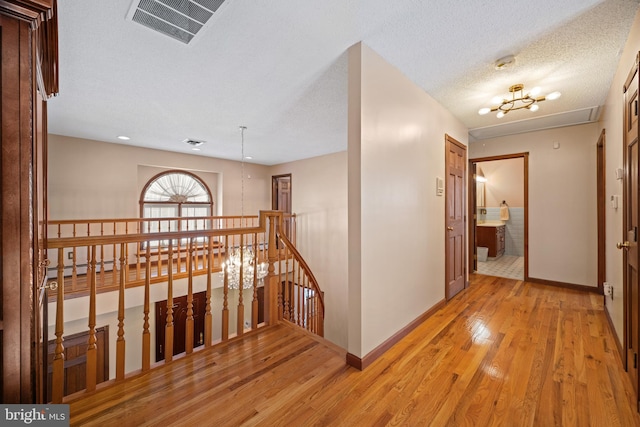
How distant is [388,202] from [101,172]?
210 inches

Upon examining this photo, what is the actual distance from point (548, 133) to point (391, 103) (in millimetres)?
3447

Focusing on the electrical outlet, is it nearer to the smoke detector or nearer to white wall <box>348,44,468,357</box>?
white wall <box>348,44,468,357</box>

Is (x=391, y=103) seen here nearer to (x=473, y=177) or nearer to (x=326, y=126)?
(x=326, y=126)

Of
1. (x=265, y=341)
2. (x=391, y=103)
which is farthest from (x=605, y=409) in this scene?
(x=391, y=103)

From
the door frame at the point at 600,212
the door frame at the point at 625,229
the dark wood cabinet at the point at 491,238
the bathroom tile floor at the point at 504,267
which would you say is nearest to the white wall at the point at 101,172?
the bathroom tile floor at the point at 504,267

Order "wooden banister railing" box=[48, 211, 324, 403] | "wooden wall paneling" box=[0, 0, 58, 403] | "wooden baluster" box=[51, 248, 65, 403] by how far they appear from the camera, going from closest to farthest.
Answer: "wooden wall paneling" box=[0, 0, 58, 403]
"wooden baluster" box=[51, 248, 65, 403]
"wooden banister railing" box=[48, 211, 324, 403]

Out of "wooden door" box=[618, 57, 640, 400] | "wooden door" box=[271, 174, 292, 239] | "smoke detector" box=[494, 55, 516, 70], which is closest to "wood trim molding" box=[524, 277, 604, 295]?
"wooden door" box=[618, 57, 640, 400]

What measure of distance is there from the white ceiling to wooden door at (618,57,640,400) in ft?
1.93

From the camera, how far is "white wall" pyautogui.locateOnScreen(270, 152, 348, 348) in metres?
5.73

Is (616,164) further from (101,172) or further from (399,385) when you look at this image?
(101,172)

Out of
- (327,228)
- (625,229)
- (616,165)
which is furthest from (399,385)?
(327,228)

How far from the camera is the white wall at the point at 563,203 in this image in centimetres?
378

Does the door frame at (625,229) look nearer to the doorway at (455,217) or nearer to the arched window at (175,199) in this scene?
the doorway at (455,217)

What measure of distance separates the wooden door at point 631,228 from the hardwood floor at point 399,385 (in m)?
0.25
